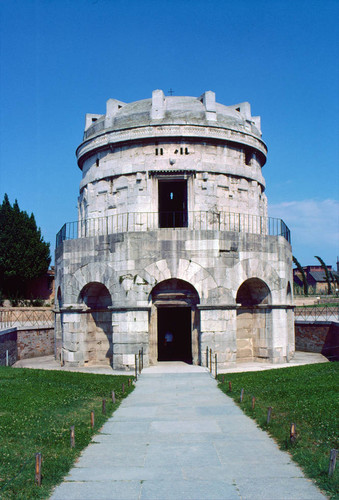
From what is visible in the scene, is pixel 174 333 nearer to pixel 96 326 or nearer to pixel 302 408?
pixel 96 326

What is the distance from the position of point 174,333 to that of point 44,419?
15.3m

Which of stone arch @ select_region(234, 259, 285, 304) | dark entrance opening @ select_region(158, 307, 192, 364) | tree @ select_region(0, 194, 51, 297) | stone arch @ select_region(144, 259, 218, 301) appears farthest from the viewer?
tree @ select_region(0, 194, 51, 297)

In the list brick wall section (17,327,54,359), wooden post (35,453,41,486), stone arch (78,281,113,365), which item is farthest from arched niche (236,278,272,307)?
wooden post (35,453,41,486)

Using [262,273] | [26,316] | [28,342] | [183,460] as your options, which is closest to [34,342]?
[28,342]

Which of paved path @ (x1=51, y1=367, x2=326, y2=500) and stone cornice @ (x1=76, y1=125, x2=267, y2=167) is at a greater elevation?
stone cornice @ (x1=76, y1=125, x2=267, y2=167)

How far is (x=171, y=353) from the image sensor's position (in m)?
23.4

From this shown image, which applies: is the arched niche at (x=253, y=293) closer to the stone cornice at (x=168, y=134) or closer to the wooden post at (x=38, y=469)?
the stone cornice at (x=168, y=134)

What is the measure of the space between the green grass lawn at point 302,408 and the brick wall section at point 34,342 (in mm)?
14343

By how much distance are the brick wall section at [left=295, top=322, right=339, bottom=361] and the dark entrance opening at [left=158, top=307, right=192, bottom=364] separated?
7.51m

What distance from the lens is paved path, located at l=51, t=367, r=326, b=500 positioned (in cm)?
667

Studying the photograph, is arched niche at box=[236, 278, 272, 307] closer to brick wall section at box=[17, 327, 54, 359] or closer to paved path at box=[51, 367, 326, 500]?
paved path at box=[51, 367, 326, 500]

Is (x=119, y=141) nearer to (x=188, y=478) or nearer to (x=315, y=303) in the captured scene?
(x=188, y=478)

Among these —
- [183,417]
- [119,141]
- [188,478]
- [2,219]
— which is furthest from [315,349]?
[2,219]

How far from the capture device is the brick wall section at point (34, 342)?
27031 mm
